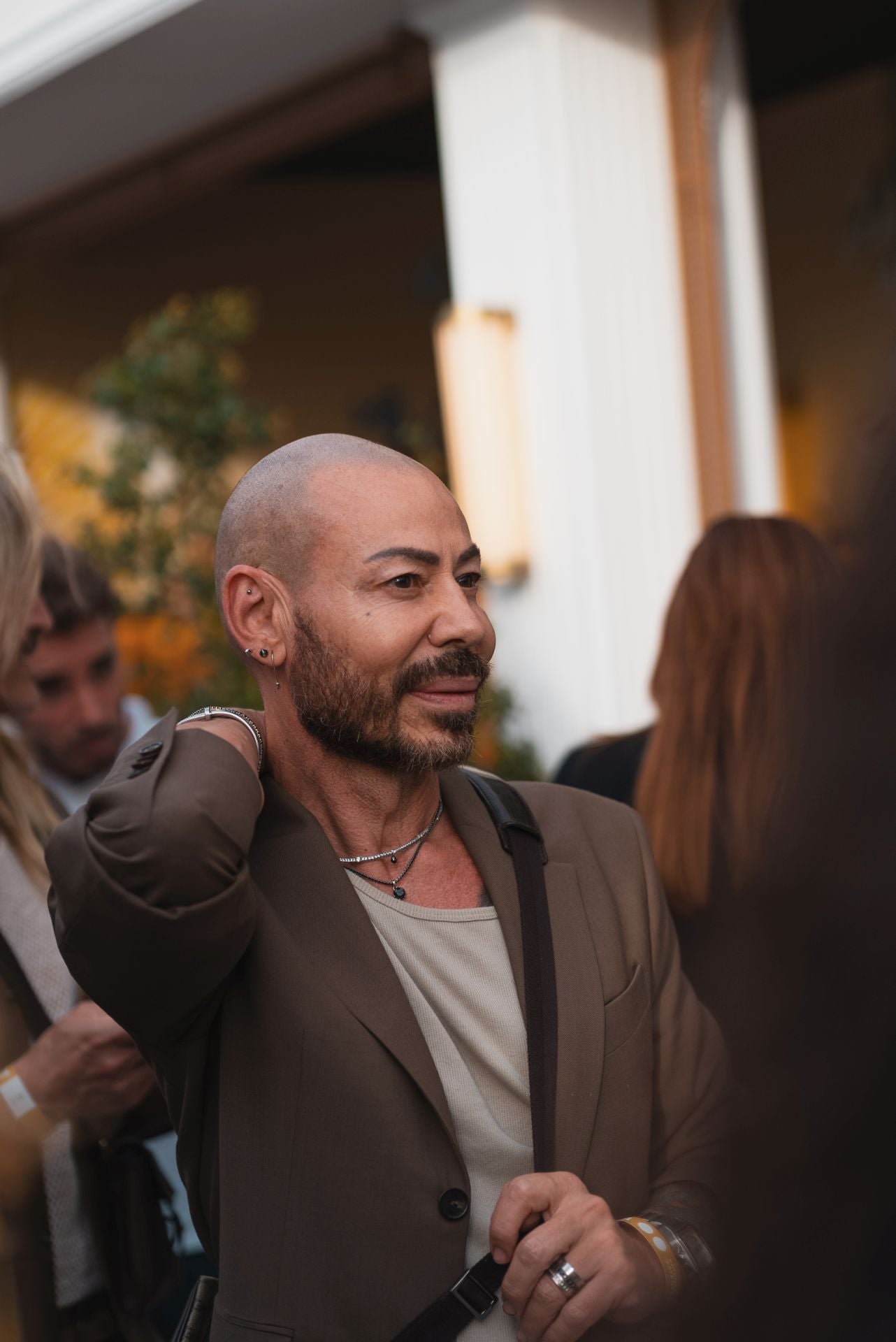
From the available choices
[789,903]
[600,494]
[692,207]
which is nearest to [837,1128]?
[789,903]

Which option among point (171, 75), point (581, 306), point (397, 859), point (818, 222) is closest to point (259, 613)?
point (397, 859)

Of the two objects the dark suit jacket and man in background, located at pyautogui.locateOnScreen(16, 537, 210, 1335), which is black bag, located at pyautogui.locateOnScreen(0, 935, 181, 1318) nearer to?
man in background, located at pyautogui.locateOnScreen(16, 537, 210, 1335)

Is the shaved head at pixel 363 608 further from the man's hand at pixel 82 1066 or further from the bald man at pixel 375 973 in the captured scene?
the man's hand at pixel 82 1066

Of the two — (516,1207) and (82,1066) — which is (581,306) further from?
(516,1207)

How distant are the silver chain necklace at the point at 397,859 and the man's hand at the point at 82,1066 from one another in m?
A: 0.54

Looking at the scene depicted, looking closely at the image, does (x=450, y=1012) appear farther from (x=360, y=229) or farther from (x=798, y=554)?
(x=360, y=229)

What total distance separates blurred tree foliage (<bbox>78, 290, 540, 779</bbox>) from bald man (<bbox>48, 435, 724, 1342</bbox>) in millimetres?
4621

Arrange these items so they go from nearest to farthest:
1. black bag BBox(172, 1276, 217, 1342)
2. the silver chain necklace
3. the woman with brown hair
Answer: black bag BBox(172, 1276, 217, 1342) < the silver chain necklace < the woman with brown hair

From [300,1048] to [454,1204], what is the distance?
0.25 m

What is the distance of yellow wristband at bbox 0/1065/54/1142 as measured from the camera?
6.97 ft

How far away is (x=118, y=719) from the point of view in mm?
3381

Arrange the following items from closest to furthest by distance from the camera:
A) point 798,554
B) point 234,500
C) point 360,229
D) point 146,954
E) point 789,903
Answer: point 789,903, point 146,954, point 234,500, point 798,554, point 360,229

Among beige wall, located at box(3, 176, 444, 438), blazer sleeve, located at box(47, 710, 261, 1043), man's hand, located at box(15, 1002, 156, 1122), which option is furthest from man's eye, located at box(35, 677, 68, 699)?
beige wall, located at box(3, 176, 444, 438)

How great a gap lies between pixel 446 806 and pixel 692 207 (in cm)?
427
